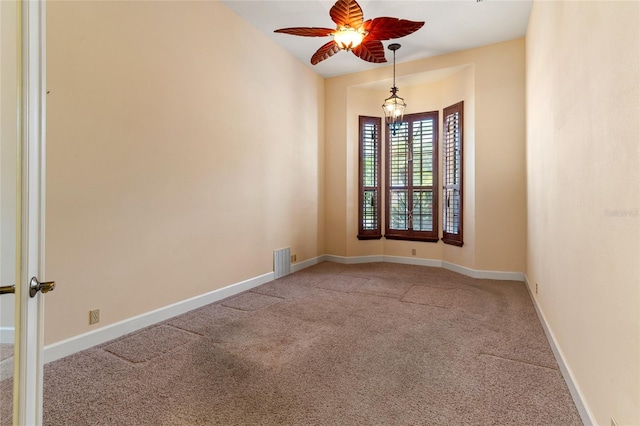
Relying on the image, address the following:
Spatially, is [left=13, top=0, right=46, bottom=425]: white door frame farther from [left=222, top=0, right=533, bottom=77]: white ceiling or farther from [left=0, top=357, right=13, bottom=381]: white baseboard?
[left=222, top=0, right=533, bottom=77]: white ceiling

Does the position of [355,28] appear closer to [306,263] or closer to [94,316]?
[94,316]

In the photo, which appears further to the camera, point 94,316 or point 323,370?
point 94,316

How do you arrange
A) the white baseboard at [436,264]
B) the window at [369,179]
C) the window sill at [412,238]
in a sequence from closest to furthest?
the white baseboard at [436,264]
the window sill at [412,238]
the window at [369,179]

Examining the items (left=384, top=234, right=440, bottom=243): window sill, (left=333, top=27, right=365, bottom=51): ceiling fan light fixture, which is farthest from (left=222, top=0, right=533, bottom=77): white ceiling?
(left=384, top=234, right=440, bottom=243): window sill

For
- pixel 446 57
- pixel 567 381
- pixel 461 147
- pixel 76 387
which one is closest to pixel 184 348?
pixel 76 387

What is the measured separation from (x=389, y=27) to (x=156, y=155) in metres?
2.56

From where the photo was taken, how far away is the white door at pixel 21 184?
112 centimetres

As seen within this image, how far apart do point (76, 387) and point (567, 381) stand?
3.16 m

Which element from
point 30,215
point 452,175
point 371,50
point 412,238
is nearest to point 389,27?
point 371,50

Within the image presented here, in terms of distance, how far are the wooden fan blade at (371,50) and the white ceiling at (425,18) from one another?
1.90ft

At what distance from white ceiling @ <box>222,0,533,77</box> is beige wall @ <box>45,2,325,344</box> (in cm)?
29

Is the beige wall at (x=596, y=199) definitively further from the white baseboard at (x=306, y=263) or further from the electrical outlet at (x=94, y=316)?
the white baseboard at (x=306, y=263)

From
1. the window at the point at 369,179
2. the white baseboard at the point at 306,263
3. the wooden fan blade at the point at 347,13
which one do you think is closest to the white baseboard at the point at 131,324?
the white baseboard at the point at 306,263

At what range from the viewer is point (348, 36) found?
3.06 metres
